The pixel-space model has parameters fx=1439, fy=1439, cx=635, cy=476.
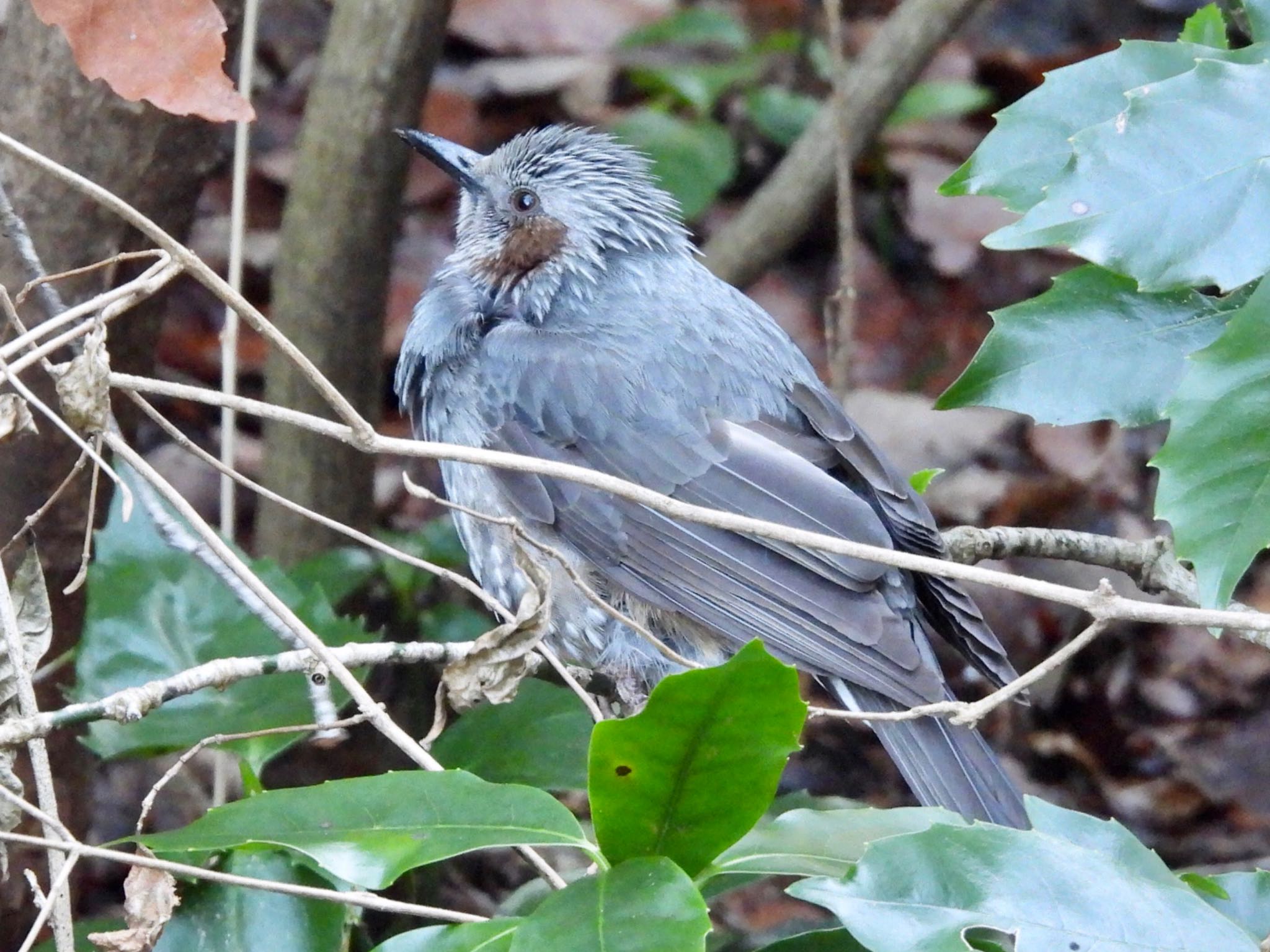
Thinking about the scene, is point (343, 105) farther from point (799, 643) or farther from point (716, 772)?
point (716, 772)

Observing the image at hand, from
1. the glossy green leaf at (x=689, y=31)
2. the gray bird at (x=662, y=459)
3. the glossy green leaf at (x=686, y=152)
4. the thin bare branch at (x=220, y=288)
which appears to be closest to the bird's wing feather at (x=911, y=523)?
the gray bird at (x=662, y=459)

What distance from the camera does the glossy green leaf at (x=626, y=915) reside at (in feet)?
5.46

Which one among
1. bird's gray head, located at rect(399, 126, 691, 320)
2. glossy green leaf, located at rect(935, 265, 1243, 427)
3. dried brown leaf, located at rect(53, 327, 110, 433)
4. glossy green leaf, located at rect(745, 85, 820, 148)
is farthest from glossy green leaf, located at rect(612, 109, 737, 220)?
dried brown leaf, located at rect(53, 327, 110, 433)

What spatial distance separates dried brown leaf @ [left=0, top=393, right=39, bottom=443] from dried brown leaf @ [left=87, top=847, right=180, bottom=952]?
59 centimetres

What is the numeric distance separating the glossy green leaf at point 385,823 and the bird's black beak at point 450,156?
1973mm

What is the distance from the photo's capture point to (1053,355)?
2.35m

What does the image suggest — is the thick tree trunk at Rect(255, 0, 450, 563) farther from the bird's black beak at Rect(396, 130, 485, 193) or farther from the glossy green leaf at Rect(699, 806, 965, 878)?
the glossy green leaf at Rect(699, 806, 965, 878)

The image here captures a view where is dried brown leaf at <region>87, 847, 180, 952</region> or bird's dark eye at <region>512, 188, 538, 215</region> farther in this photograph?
bird's dark eye at <region>512, 188, 538, 215</region>

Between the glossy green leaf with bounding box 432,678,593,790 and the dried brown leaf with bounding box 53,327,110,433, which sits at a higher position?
the dried brown leaf with bounding box 53,327,110,433

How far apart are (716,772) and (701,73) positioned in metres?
4.81

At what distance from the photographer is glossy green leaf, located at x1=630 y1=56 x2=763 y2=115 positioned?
5910mm

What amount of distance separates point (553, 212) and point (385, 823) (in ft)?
7.06

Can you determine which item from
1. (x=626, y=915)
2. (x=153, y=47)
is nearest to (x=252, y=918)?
(x=626, y=915)

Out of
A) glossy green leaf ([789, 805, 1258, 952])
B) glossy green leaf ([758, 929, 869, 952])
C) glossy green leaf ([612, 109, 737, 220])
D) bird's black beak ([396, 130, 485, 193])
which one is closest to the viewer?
glossy green leaf ([789, 805, 1258, 952])
